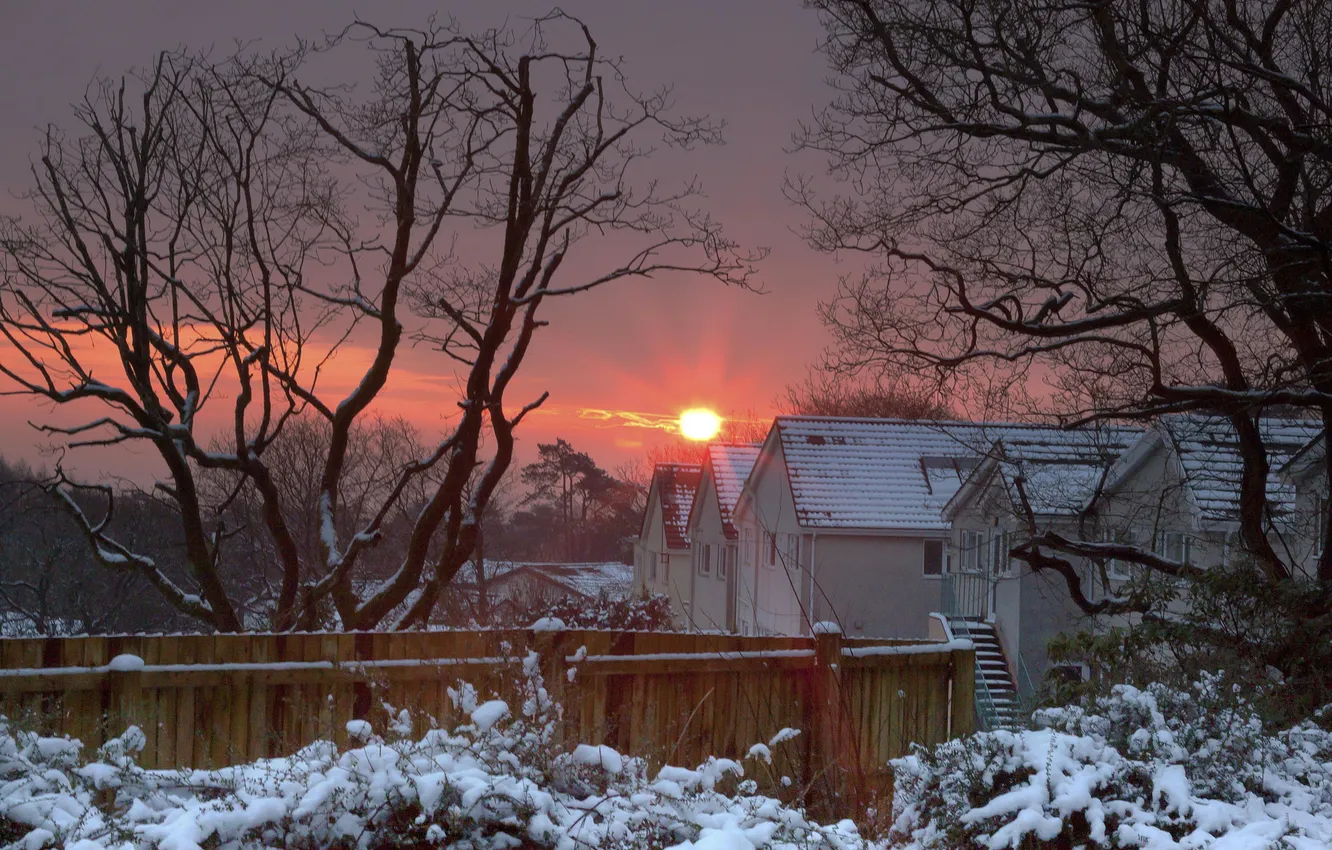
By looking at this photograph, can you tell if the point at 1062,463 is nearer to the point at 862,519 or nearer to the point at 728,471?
the point at 862,519

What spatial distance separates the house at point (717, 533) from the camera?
29.1m

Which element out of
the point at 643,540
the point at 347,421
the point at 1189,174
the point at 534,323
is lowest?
the point at 643,540

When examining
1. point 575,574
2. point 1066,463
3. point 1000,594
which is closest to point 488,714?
point 1066,463

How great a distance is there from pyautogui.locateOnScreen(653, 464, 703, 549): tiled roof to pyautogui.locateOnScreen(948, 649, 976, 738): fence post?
1096 inches

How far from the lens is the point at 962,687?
699 centimetres

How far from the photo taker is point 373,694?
5.89 metres

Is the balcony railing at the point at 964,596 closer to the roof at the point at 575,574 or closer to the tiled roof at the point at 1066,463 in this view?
the tiled roof at the point at 1066,463

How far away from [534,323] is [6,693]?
6.21m

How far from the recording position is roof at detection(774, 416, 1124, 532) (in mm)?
23734

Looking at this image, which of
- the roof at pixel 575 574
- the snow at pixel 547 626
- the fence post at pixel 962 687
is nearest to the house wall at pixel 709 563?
the roof at pixel 575 574

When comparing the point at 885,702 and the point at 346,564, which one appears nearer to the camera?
the point at 885,702

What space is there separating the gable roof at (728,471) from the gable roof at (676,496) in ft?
9.99

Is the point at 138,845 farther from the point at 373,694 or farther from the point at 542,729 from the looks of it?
the point at 373,694

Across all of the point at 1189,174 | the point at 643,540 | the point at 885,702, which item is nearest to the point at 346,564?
the point at 885,702
